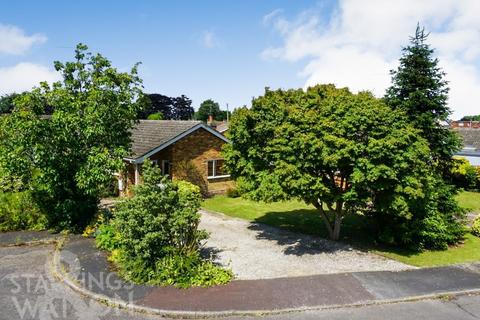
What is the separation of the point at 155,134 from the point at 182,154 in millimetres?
2283

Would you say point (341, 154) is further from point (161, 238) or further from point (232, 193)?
point (232, 193)

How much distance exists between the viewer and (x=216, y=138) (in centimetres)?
2289

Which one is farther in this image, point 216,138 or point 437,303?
point 216,138

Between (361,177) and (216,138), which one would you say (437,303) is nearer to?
(361,177)

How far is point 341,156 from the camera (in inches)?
434

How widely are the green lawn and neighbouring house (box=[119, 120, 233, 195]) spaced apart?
1.36 metres

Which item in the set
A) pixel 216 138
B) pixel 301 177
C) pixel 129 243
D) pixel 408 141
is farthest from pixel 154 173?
pixel 216 138

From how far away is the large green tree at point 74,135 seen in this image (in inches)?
534

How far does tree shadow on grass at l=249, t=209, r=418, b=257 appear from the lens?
13156mm

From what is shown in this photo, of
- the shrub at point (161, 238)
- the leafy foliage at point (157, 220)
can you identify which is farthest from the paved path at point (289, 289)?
the leafy foliage at point (157, 220)

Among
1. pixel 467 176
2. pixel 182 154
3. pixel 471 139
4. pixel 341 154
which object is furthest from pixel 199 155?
pixel 471 139

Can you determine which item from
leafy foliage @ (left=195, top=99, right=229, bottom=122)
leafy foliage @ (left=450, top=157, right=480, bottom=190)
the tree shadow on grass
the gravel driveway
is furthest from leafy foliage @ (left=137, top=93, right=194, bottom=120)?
the gravel driveway

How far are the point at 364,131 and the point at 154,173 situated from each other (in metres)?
6.49

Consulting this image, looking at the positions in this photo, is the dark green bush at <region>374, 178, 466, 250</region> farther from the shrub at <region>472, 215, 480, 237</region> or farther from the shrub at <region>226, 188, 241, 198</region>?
the shrub at <region>226, 188, 241, 198</region>
